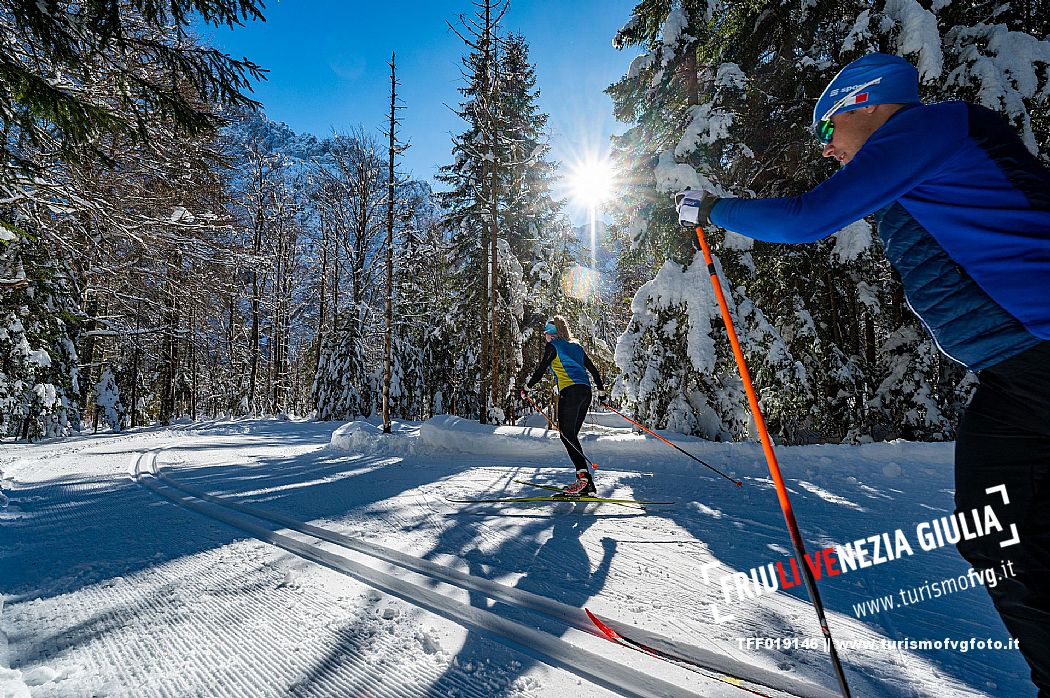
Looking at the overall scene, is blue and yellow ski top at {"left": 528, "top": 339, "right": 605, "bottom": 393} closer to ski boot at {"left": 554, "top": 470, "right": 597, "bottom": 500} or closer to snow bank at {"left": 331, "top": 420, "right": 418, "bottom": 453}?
ski boot at {"left": 554, "top": 470, "right": 597, "bottom": 500}

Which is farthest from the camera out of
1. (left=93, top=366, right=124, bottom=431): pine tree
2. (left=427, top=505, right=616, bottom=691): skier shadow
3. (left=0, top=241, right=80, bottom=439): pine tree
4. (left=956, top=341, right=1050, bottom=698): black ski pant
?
(left=93, top=366, right=124, bottom=431): pine tree

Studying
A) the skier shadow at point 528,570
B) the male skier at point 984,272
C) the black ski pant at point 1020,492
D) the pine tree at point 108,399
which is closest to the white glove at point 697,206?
the male skier at point 984,272

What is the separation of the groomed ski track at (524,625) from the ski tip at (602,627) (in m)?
0.03

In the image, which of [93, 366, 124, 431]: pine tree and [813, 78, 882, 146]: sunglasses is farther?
[93, 366, 124, 431]: pine tree

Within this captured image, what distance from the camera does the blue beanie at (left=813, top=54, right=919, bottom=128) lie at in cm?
161

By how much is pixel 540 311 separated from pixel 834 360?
1077 cm

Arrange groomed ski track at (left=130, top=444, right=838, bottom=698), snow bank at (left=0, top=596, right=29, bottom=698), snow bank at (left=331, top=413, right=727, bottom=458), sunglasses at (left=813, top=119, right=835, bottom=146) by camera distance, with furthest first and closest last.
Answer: snow bank at (left=331, top=413, right=727, bottom=458), groomed ski track at (left=130, top=444, right=838, bottom=698), snow bank at (left=0, top=596, right=29, bottom=698), sunglasses at (left=813, top=119, right=835, bottom=146)

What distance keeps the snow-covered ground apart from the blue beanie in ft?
7.54

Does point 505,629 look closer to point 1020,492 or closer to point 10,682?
point 10,682

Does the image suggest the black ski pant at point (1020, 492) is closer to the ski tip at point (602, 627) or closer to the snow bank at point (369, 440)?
the ski tip at point (602, 627)

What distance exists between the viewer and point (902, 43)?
768 centimetres

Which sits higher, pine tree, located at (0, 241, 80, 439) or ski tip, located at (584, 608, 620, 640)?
pine tree, located at (0, 241, 80, 439)

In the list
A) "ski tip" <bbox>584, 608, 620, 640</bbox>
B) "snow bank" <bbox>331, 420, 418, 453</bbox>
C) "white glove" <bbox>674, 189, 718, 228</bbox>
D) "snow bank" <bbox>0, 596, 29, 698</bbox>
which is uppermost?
"white glove" <bbox>674, 189, 718, 228</bbox>

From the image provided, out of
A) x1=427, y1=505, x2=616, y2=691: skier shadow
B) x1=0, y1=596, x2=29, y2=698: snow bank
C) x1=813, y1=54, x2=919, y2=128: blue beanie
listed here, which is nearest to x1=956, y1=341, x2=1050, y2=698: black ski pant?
x1=813, y1=54, x2=919, y2=128: blue beanie
